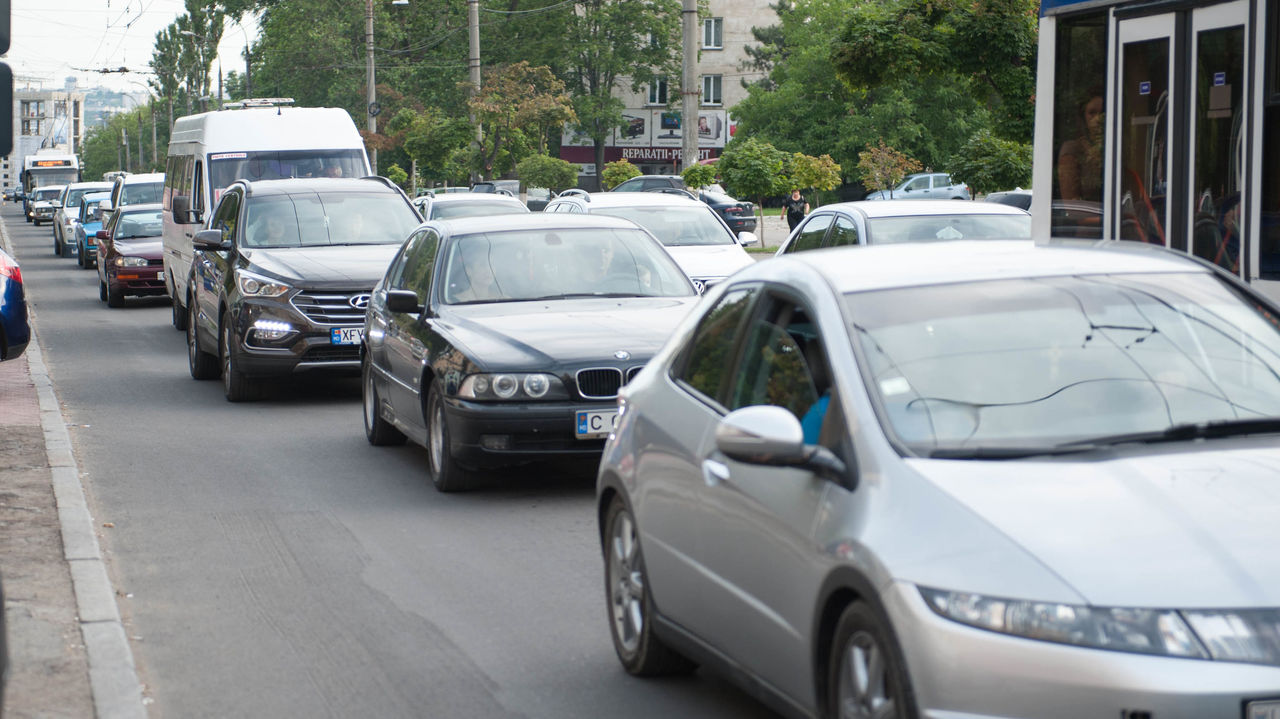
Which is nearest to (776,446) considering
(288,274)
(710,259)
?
(288,274)

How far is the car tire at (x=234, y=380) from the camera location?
15.0 metres

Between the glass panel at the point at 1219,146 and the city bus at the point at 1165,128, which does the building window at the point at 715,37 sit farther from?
the glass panel at the point at 1219,146

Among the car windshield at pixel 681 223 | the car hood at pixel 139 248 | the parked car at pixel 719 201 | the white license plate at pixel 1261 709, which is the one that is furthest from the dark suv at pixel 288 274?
the parked car at pixel 719 201

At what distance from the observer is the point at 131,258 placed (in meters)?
28.0

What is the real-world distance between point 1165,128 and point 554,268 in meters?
3.84

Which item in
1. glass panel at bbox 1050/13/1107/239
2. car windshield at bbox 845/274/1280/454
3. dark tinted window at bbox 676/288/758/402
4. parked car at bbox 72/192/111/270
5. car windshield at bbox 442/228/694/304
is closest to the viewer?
car windshield at bbox 845/274/1280/454

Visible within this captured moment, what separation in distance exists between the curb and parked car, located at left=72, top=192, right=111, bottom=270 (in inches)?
1174

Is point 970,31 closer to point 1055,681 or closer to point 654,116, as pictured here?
point 1055,681

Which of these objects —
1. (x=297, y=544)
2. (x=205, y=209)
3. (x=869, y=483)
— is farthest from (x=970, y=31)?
(x=869, y=483)

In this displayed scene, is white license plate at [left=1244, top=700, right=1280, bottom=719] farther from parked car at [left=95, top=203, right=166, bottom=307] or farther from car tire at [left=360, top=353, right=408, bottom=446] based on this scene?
parked car at [left=95, top=203, right=166, bottom=307]

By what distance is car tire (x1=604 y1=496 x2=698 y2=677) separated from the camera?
19.3 feet

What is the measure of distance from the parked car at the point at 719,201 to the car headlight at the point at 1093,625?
42.6 m

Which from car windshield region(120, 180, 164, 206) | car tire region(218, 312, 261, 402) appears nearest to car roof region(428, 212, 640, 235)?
car tire region(218, 312, 261, 402)

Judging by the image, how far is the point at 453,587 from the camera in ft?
25.4
